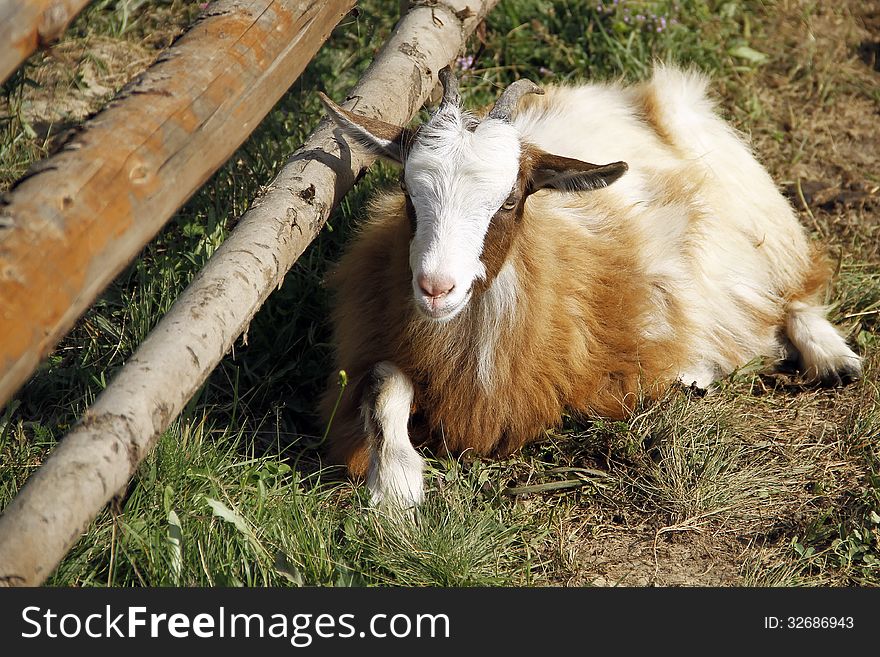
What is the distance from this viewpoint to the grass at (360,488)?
3.66m

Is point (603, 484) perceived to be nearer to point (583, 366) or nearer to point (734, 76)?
point (583, 366)

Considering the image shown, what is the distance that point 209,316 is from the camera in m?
3.49

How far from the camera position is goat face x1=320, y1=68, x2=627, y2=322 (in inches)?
149

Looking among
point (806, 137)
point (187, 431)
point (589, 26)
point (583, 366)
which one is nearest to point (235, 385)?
point (187, 431)

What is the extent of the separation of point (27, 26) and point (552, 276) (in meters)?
2.18

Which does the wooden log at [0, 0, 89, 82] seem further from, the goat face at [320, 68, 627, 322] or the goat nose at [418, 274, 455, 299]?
the goat nose at [418, 274, 455, 299]

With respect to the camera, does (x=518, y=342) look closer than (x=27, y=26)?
No

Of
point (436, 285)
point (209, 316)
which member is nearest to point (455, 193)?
point (436, 285)

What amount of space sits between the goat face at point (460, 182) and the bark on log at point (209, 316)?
32 cm

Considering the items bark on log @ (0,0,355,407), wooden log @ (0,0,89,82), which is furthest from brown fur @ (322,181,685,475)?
wooden log @ (0,0,89,82)

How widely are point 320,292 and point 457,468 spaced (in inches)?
50.8

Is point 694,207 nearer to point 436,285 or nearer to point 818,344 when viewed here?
point 818,344

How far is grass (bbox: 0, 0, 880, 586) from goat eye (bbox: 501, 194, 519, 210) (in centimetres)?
107

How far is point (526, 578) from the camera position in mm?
3754
